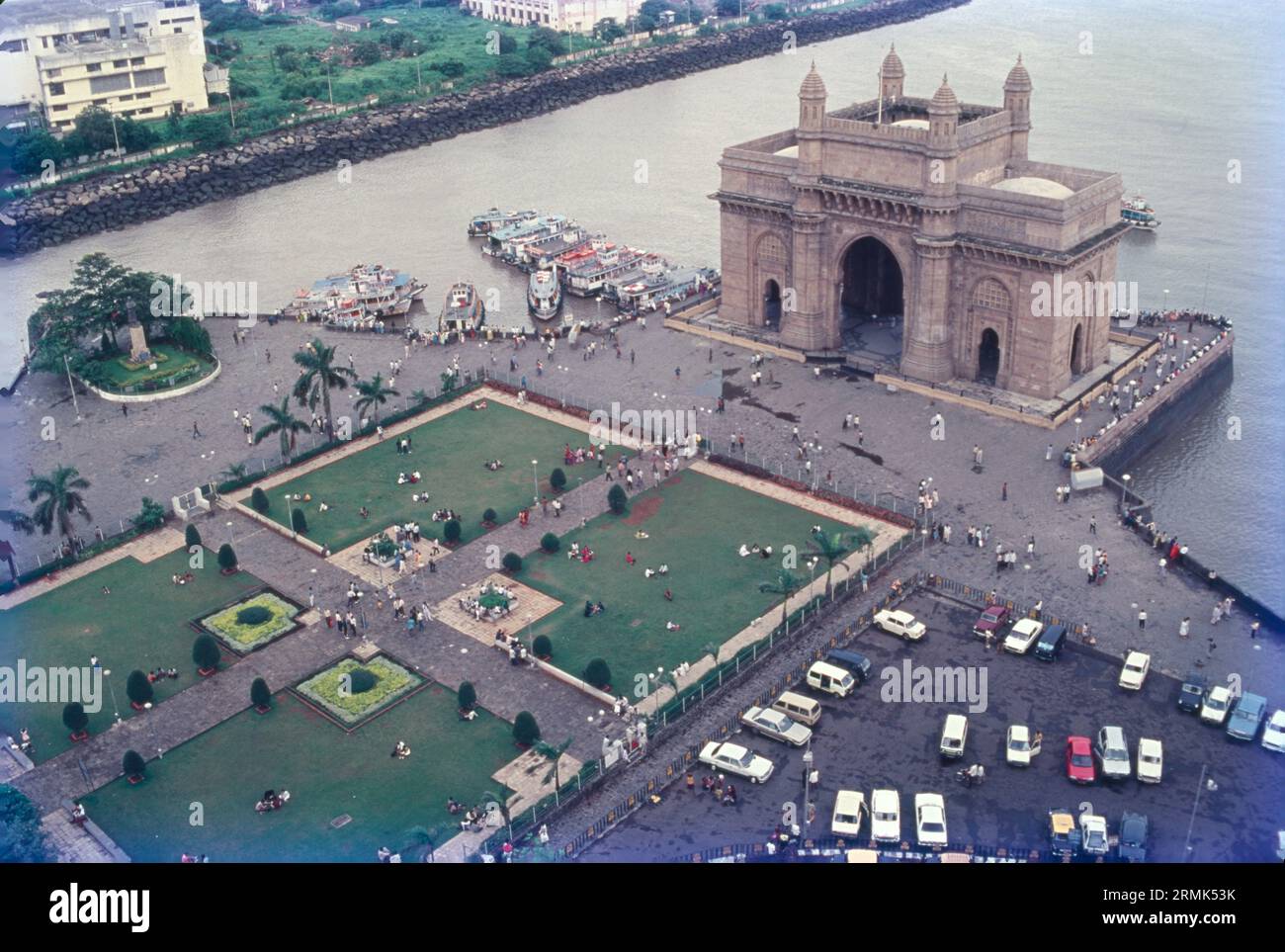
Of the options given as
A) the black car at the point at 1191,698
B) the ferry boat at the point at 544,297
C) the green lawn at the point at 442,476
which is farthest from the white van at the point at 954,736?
the ferry boat at the point at 544,297

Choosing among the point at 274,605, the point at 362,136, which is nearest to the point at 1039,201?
the point at 274,605

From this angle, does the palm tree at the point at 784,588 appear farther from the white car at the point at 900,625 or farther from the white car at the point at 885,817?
the white car at the point at 885,817

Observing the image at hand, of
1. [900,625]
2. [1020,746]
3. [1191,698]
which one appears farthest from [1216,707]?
[900,625]

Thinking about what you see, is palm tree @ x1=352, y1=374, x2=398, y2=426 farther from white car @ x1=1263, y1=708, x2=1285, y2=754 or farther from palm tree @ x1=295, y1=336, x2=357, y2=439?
white car @ x1=1263, y1=708, x2=1285, y2=754

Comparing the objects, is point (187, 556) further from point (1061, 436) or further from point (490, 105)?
point (490, 105)

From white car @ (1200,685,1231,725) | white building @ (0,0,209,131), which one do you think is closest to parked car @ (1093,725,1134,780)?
white car @ (1200,685,1231,725)

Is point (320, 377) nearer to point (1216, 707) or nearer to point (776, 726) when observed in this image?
point (776, 726)

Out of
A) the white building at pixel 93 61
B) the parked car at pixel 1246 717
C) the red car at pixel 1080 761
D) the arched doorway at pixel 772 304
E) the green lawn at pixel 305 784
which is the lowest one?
the green lawn at pixel 305 784
